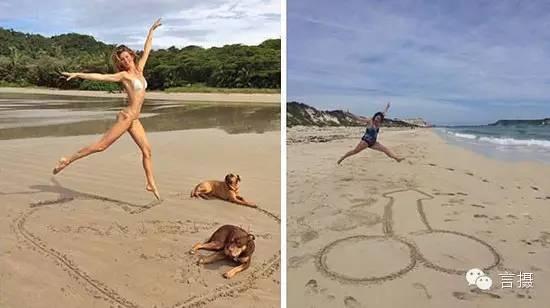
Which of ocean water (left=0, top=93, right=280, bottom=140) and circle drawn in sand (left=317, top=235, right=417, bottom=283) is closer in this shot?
circle drawn in sand (left=317, top=235, right=417, bottom=283)

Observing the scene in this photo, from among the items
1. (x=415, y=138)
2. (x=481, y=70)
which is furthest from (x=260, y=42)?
(x=481, y=70)

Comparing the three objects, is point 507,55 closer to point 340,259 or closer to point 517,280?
point 517,280

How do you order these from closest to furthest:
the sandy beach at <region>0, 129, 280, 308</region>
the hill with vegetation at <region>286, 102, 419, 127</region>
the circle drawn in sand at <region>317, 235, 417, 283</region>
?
the sandy beach at <region>0, 129, 280, 308</region> → the circle drawn in sand at <region>317, 235, 417, 283</region> → the hill with vegetation at <region>286, 102, 419, 127</region>

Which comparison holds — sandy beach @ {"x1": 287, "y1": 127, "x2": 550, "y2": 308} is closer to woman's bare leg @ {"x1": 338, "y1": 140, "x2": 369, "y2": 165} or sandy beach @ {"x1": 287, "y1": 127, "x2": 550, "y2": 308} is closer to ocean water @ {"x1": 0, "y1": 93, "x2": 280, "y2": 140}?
woman's bare leg @ {"x1": 338, "y1": 140, "x2": 369, "y2": 165}

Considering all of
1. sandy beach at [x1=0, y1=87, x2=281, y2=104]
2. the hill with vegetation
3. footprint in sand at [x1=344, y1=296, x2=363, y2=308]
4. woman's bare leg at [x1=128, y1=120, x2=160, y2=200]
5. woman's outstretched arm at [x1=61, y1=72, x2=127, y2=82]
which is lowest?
footprint in sand at [x1=344, y1=296, x2=363, y2=308]

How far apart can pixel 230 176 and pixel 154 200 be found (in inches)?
15.9

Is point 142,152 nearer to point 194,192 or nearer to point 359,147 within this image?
point 194,192

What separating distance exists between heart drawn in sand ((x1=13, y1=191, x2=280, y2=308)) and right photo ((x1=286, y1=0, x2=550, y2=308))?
0.33 metres

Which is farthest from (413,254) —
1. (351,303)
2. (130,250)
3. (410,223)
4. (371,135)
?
(130,250)

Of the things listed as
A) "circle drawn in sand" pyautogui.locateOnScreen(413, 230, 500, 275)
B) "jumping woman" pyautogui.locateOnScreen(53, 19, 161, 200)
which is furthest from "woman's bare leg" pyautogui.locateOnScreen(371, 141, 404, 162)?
"jumping woman" pyautogui.locateOnScreen(53, 19, 161, 200)

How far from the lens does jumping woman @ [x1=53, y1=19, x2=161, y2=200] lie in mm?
2354

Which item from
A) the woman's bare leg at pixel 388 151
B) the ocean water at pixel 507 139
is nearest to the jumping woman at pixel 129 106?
the woman's bare leg at pixel 388 151

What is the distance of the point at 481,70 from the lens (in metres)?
2.40

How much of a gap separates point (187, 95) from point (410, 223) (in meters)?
1.33
